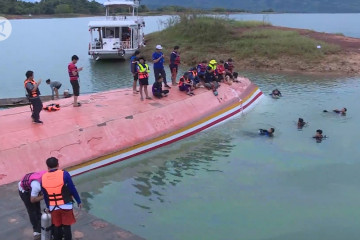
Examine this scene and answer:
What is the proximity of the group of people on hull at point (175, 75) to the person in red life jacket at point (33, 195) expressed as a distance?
8.26 m

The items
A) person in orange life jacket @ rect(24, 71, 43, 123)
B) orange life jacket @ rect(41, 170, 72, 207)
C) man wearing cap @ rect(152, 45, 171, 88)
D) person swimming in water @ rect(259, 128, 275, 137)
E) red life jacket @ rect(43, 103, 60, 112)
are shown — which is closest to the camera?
orange life jacket @ rect(41, 170, 72, 207)

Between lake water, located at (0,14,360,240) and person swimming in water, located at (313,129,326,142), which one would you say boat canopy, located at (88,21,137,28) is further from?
person swimming in water, located at (313,129,326,142)

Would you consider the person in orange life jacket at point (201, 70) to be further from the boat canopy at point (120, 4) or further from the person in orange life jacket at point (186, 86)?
the boat canopy at point (120, 4)

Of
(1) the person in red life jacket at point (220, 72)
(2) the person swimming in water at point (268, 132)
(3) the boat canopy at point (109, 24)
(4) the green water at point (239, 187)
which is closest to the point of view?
(4) the green water at point (239, 187)

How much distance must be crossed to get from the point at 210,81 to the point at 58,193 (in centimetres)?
1342

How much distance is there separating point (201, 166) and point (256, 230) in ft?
12.9

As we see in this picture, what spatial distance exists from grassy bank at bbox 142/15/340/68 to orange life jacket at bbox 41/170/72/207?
2932 centimetres

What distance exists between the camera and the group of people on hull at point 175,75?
49.3 feet

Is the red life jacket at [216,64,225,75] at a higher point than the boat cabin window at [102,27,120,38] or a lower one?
lower

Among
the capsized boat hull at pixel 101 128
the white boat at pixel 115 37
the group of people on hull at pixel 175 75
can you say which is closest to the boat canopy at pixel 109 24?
the white boat at pixel 115 37

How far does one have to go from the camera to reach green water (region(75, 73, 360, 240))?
31.3 feet

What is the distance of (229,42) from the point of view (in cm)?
3875

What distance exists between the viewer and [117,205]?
33.8 ft

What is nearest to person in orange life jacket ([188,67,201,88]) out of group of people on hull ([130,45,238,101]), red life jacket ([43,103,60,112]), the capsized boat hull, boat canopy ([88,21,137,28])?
group of people on hull ([130,45,238,101])
